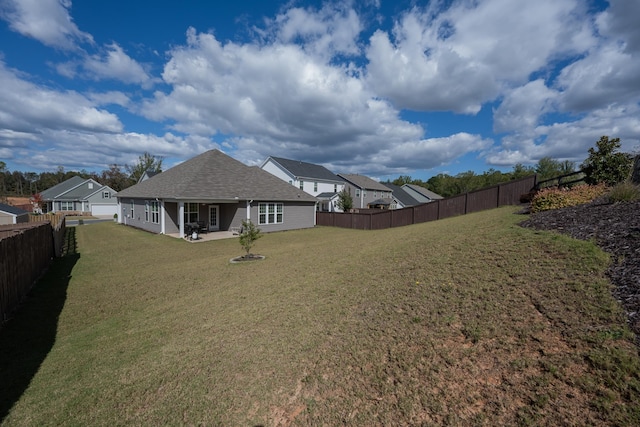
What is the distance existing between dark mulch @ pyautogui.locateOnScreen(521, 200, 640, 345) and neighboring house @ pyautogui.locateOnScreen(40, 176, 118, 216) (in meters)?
50.1

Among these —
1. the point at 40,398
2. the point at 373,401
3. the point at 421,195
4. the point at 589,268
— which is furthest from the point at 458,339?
the point at 421,195

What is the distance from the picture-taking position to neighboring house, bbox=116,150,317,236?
18.6 m

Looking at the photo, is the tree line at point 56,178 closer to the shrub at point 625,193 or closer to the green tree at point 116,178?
the green tree at point 116,178

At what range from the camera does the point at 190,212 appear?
19469 millimetres

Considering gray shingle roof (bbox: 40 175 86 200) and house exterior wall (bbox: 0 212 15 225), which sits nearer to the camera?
house exterior wall (bbox: 0 212 15 225)

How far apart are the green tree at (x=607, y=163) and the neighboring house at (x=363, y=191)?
95.6ft

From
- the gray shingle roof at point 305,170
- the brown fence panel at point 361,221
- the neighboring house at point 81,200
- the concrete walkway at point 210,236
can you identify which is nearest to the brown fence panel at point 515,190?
the brown fence panel at point 361,221

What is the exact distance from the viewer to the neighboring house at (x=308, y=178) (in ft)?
117

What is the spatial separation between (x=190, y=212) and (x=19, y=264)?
12.8 metres

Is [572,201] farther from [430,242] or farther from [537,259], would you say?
[537,259]

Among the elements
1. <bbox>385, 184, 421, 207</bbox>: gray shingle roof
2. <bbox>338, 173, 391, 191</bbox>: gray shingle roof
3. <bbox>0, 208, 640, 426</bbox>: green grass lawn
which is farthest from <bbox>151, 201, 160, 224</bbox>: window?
<bbox>385, 184, 421, 207</bbox>: gray shingle roof

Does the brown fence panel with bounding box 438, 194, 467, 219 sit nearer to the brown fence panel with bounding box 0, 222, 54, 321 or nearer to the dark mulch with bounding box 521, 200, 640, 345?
the dark mulch with bounding box 521, 200, 640, 345

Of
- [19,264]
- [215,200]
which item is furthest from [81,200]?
[19,264]

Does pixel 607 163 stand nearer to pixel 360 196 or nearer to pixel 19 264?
pixel 19 264
